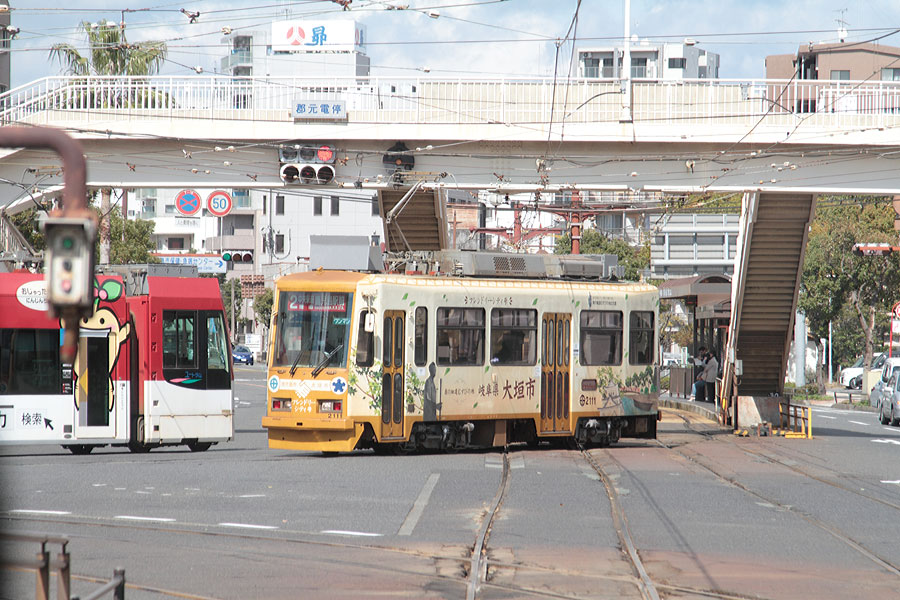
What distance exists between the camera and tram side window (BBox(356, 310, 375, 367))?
733 inches

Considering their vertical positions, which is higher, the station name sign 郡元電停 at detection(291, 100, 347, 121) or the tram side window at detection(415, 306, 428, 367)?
the station name sign 郡元電停 at detection(291, 100, 347, 121)

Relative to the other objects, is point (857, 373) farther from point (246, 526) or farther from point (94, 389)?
point (246, 526)

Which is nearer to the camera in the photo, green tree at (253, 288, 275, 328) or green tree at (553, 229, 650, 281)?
green tree at (553, 229, 650, 281)

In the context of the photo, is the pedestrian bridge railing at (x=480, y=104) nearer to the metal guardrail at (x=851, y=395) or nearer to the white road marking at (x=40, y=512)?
the white road marking at (x=40, y=512)

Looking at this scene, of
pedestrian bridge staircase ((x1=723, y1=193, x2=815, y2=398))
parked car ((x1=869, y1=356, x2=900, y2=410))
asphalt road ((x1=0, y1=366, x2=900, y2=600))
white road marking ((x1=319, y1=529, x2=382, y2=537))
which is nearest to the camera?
asphalt road ((x1=0, y1=366, x2=900, y2=600))

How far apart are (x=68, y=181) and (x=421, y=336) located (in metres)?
15.0

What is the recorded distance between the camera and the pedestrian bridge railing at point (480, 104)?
23234mm

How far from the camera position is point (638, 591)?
865 centimetres

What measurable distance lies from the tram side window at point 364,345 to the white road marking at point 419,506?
2850 mm

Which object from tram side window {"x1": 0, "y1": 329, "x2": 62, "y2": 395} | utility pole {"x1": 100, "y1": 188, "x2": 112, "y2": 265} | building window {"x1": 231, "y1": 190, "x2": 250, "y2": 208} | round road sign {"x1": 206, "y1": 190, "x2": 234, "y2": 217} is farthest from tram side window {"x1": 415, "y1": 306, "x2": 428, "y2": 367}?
building window {"x1": 231, "y1": 190, "x2": 250, "y2": 208}

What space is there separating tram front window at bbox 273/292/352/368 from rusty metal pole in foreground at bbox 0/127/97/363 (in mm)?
13965

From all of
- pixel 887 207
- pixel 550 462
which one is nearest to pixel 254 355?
pixel 887 207

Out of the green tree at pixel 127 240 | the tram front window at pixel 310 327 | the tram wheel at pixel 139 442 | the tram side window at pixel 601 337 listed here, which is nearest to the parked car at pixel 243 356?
the green tree at pixel 127 240

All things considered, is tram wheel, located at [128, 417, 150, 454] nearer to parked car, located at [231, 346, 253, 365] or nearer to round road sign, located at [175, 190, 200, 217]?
round road sign, located at [175, 190, 200, 217]
